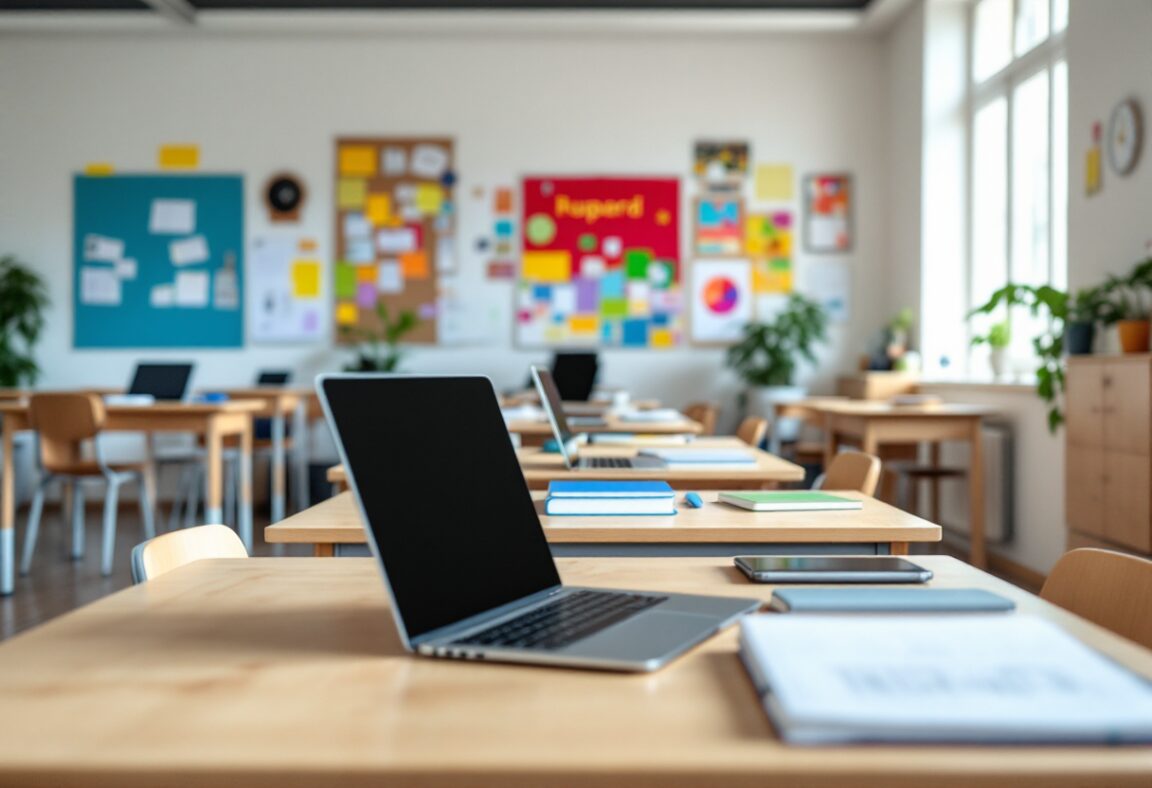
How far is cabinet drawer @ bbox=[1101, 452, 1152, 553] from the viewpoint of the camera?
10.9 feet

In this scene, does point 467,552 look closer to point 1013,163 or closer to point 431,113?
point 1013,163

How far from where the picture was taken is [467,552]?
1.00 metres

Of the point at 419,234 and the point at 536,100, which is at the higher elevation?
the point at 536,100

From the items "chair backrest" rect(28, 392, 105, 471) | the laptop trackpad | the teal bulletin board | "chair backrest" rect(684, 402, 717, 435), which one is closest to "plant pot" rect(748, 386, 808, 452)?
"chair backrest" rect(684, 402, 717, 435)

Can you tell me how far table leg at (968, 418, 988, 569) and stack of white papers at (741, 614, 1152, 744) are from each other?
4134 millimetres

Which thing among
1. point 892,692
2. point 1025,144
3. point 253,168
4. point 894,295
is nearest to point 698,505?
point 892,692

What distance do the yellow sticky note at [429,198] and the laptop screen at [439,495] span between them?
600 centimetres

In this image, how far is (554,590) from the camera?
3.59ft

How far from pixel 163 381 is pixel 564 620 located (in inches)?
190

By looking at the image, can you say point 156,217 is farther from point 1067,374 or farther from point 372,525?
point 372,525

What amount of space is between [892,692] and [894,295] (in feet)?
21.6

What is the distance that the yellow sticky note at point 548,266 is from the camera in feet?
22.9

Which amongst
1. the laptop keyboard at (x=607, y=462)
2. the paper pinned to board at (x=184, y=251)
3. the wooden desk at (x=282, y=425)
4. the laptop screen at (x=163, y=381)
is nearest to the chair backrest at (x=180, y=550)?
the laptop keyboard at (x=607, y=462)

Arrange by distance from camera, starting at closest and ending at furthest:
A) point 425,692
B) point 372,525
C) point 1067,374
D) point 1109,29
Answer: point 425,692 → point 372,525 → point 1067,374 → point 1109,29
